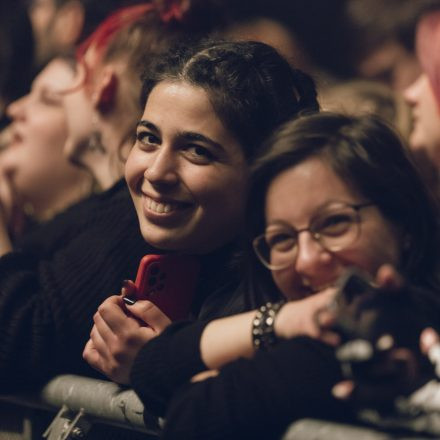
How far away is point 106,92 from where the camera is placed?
8.94ft

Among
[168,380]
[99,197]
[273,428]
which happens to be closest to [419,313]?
[273,428]

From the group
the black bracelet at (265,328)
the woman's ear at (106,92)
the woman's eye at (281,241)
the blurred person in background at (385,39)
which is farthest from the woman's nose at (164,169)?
the blurred person in background at (385,39)

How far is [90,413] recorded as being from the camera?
70.2 inches

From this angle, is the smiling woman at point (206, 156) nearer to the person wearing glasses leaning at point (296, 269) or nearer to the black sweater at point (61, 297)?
the black sweater at point (61, 297)

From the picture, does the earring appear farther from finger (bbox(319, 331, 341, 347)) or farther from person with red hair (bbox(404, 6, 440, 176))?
finger (bbox(319, 331, 341, 347))

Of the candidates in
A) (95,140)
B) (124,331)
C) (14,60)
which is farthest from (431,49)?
(14,60)

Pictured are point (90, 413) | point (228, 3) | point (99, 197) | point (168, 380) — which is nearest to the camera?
point (168, 380)

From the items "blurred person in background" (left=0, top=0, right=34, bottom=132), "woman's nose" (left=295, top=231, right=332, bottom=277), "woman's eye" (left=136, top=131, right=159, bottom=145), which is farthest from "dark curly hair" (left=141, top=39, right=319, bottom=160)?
"blurred person in background" (left=0, top=0, right=34, bottom=132)

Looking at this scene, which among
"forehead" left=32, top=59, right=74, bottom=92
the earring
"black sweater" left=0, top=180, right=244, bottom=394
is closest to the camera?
"black sweater" left=0, top=180, right=244, bottom=394

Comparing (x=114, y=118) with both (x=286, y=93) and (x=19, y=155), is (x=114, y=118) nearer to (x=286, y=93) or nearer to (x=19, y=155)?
(x=19, y=155)

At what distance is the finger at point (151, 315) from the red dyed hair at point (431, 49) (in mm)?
1073

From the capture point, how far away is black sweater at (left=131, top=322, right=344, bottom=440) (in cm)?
146

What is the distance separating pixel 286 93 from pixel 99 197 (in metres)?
0.66

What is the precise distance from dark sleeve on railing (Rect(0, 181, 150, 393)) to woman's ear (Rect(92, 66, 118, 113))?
1.72 ft
